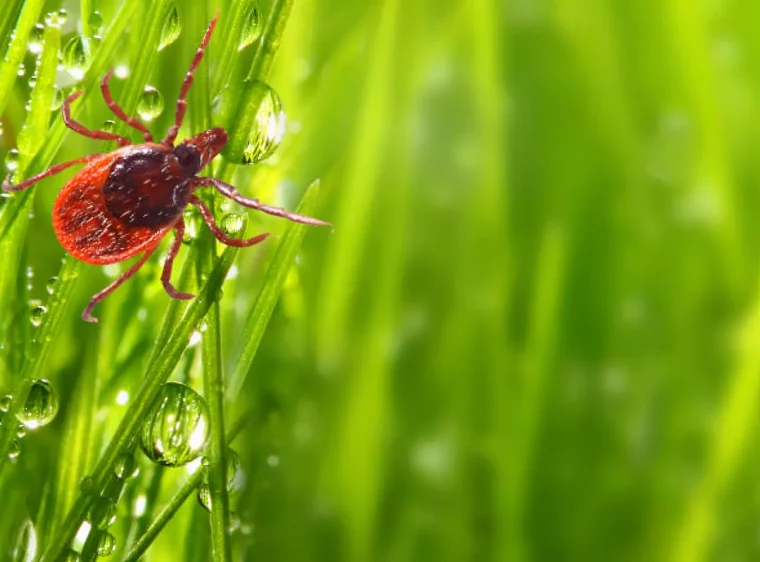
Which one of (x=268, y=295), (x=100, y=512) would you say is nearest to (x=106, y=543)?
(x=100, y=512)

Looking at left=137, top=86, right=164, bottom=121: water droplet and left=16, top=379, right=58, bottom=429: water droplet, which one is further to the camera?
left=137, top=86, right=164, bottom=121: water droplet

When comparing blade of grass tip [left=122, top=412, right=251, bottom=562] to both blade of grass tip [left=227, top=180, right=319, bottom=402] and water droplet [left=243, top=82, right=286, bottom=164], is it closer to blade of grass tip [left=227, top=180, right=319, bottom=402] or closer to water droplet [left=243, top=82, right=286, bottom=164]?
blade of grass tip [left=227, top=180, right=319, bottom=402]

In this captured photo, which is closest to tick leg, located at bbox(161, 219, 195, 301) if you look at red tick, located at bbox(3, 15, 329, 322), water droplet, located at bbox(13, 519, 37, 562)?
red tick, located at bbox(3, 15, 329, 322)

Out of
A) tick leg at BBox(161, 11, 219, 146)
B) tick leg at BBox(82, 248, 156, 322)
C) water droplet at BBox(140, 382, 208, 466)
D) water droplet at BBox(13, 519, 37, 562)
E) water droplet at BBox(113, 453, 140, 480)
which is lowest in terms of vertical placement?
water droplet at BBox(13, 519, 37, 562)

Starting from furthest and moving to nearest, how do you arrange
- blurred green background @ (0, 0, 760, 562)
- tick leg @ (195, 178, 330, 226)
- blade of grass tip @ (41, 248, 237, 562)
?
blurred green background @ (0, 0, 760, 562)
tick leg @ (195, 178, 330, 226)
blade of grass tip @ (41, 248, 237, 562)

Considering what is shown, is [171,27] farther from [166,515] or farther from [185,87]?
[166,515]

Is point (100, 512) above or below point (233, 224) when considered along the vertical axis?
below

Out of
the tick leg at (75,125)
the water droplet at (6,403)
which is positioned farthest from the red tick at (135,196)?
the water droplet at (6,403)
